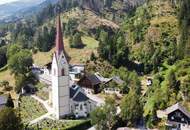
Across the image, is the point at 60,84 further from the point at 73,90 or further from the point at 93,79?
the point at 93,79

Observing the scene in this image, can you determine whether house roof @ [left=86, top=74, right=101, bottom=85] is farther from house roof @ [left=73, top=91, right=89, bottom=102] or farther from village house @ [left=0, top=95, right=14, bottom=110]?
village house @ [left=0, top=95, right=14, bottom=110]

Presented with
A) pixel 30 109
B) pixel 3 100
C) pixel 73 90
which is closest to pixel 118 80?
pixel 73 90

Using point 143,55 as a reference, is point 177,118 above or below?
below

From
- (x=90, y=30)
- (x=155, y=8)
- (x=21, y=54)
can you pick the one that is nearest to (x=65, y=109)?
(x=21, y=54)

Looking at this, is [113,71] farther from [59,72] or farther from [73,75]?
[59,72]

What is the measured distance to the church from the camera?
240ft

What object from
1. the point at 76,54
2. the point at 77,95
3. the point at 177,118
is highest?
the point at 76,54

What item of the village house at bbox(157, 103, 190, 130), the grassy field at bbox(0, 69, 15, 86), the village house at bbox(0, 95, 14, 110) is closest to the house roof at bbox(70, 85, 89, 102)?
the village house at bbox(0, 95, 14, 110)

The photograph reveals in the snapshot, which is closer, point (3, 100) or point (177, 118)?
point (177, 118)

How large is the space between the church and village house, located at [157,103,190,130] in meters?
17.7

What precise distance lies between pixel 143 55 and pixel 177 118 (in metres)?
44.3

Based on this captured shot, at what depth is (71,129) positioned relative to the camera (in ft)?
221

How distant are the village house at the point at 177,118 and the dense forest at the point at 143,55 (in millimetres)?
3321

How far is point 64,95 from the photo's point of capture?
74.4m
